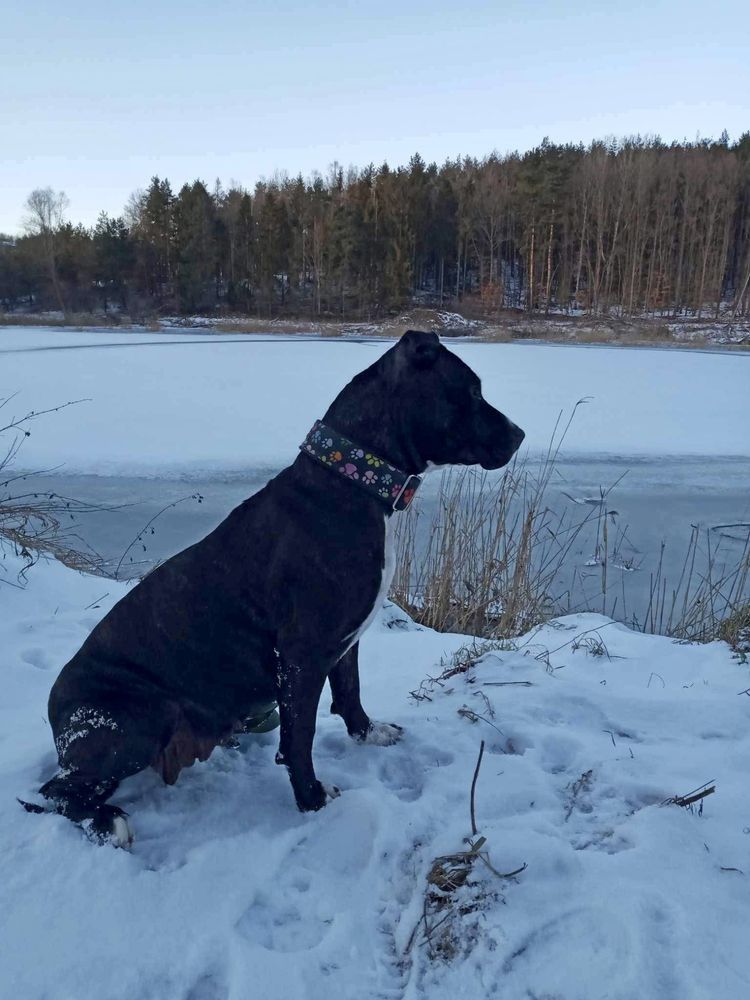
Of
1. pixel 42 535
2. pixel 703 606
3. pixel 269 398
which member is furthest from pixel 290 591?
pixel 269 398

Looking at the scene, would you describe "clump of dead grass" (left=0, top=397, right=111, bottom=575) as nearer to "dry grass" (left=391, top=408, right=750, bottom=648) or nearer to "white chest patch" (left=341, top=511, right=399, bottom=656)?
"dry grass" (left=391, top=408, right=750, bottom=648)

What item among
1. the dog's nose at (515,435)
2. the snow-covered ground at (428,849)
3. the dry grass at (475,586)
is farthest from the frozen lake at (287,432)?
the dog's nose at (515,435)

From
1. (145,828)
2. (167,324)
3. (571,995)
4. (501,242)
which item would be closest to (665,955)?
(571,995)

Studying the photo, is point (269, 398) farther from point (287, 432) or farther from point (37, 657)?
point (37, 657)

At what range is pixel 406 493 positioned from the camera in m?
2.06

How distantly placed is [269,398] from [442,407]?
36.4 ft

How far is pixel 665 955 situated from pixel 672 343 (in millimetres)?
29346

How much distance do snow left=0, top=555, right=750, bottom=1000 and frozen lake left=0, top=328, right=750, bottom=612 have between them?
9.67 feet

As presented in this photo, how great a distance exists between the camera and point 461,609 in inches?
180

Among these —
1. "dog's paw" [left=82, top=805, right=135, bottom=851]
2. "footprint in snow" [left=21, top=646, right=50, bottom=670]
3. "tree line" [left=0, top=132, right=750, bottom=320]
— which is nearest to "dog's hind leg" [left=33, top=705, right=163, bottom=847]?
"dog's paw" [left=82, top=805, right=135, bottom=851]

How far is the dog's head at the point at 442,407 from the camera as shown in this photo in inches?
79.1

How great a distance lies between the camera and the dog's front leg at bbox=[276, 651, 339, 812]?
199 cm

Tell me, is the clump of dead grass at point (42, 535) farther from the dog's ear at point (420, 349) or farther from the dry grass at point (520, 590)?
the dog's ear at point (420, 349)

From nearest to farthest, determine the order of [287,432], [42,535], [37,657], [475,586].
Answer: [37,657], [475,586], [42,535], [287,432]
